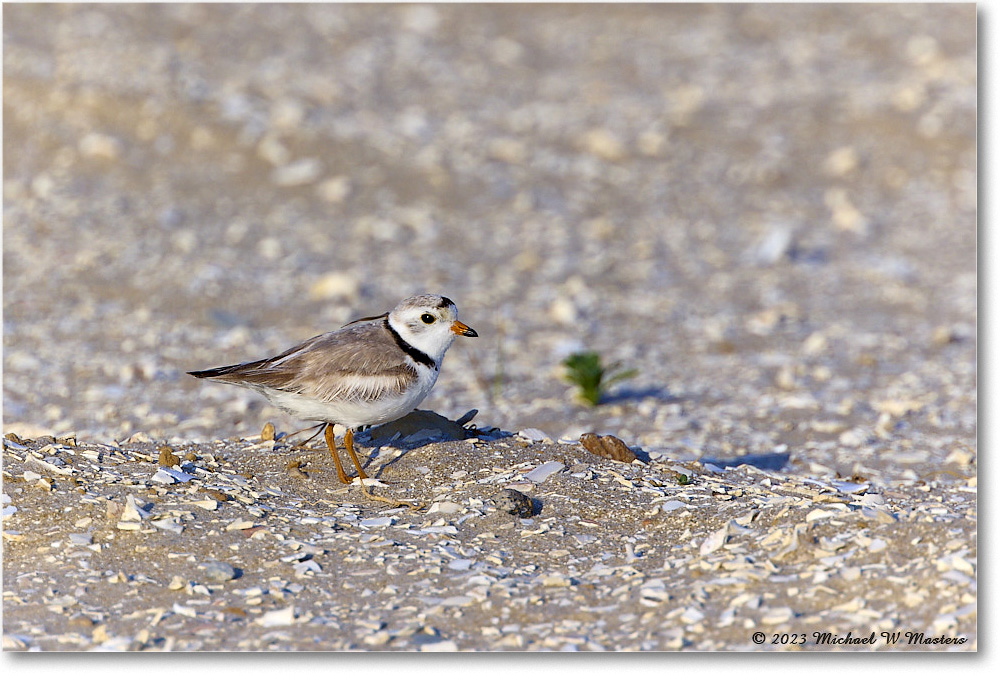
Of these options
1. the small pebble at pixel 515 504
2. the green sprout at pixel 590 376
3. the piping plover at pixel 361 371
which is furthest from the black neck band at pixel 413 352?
the green sprout at pixel 590 376

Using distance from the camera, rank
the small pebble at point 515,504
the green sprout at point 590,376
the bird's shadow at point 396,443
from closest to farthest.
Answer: the small pebble at point 515,504 → the bird's shadow at point 396,443 → the green sprout at point 590,376

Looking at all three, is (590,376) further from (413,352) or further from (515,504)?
(515,504)

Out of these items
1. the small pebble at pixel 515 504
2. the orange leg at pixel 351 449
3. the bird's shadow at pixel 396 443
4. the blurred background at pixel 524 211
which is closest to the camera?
the small pebble at pixel 515 504

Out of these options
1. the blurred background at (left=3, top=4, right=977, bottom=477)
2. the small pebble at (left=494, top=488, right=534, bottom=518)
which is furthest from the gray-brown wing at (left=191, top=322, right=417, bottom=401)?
the blurred background at (left=3, top=4, right=977, bottom=477)

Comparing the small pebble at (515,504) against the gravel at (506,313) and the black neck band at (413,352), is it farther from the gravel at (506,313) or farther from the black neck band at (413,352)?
the black neck band at (413,352)

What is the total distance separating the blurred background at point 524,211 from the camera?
8328 mm

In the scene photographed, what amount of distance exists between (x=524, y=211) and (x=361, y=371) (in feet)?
21.6

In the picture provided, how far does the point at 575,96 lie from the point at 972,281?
5514 mm

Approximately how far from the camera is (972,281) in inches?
426

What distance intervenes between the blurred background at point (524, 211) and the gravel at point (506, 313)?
5cm

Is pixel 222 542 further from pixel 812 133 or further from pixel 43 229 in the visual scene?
pixel 812 133

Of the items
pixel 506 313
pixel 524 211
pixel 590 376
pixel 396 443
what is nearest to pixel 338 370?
pixel 396 443

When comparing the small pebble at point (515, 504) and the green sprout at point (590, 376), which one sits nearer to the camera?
the small pebble at point (515, 504)

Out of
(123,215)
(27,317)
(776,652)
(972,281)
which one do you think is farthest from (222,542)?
(972,281)
